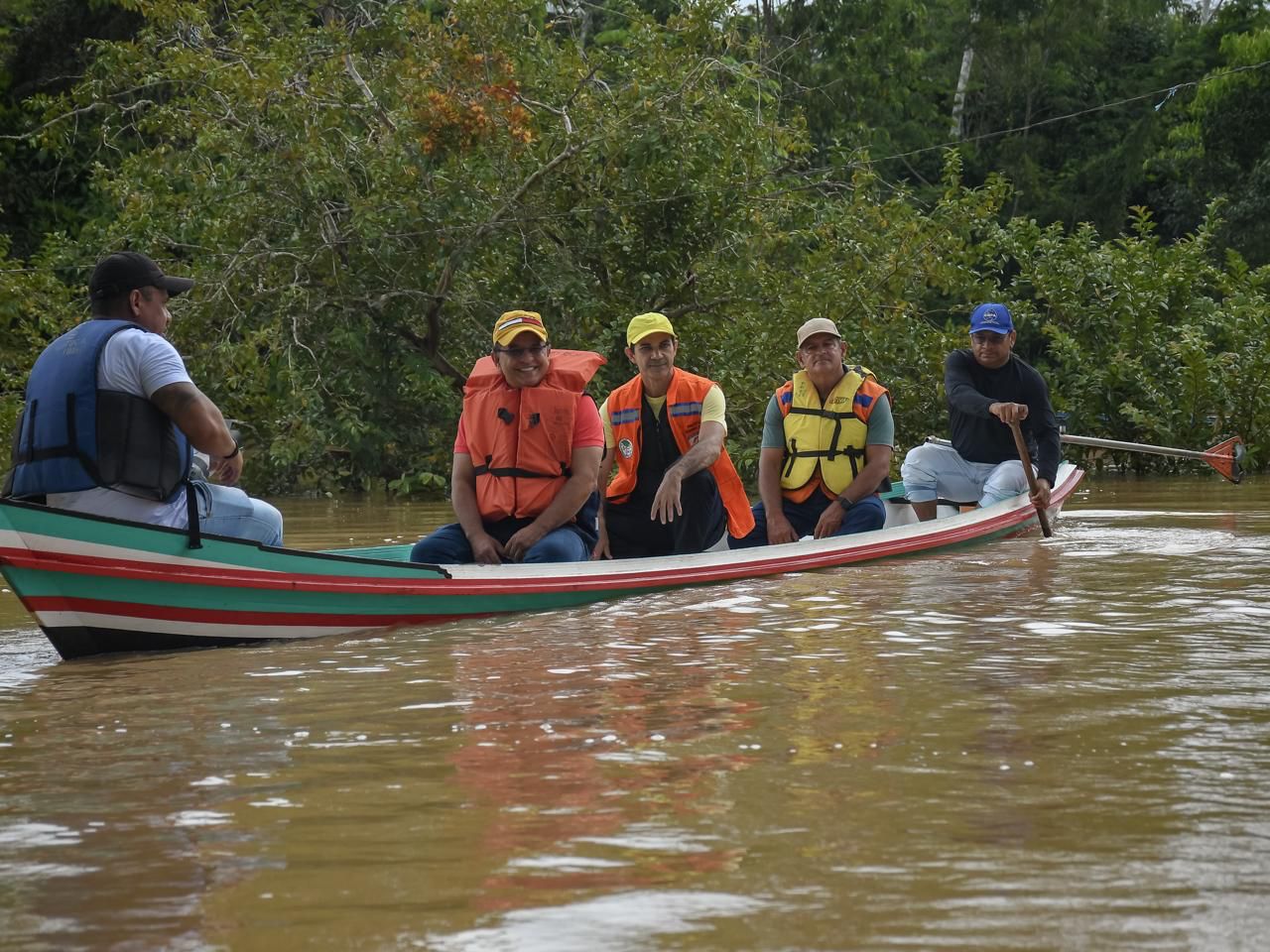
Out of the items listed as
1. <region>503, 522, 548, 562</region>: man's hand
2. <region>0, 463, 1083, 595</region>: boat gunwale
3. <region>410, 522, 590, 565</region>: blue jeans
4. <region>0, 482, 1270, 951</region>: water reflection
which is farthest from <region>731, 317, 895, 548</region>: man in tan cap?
<region>0, 482, 1270, 951</region>: water reflection

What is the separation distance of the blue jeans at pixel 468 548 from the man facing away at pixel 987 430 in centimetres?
272

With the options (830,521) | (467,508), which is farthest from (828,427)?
(467,508)

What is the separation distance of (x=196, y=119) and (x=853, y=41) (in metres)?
17.3

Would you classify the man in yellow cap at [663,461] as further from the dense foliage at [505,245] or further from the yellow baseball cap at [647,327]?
the dense foliage at [505,245]

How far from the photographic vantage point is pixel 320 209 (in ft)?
48.1

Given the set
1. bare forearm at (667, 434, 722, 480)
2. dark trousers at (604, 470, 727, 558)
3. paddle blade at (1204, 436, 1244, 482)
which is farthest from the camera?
paddle blade at (1204, 436, 1244, 482)

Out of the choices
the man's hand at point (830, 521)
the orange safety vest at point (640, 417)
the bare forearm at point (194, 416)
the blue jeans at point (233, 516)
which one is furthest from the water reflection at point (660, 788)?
the man's hand at point (830, 521)

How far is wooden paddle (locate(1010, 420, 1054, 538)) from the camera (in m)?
8.52

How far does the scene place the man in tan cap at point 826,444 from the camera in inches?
313

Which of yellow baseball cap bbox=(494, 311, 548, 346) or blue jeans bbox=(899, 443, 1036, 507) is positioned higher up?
yellow baseball cap bbox=(494, 311, 548, 346)

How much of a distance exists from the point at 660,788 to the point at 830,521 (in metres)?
A: 4.88

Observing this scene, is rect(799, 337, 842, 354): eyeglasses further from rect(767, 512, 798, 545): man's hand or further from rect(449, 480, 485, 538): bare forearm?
rect(449, 480, 485, 538): bare forearm

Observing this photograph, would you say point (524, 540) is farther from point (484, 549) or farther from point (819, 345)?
point (819, 345)

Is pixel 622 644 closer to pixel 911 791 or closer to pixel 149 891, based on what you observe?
pixel 911 791
